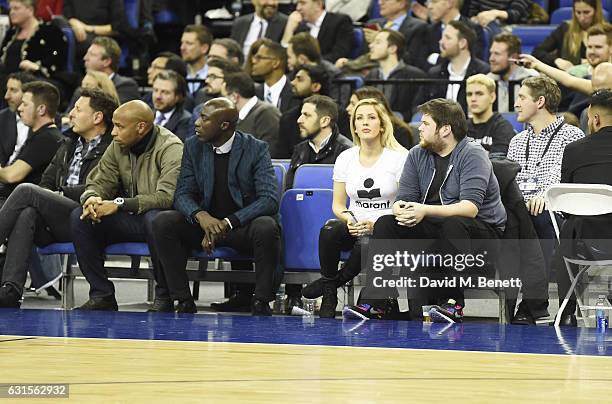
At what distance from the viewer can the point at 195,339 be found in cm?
578

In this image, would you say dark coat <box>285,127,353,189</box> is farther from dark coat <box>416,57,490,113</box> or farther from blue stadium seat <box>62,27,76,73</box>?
blue stadium seat <box>62,27,76,73</box>

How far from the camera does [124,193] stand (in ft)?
25.7

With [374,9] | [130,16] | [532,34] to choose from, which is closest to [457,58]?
[532,34]

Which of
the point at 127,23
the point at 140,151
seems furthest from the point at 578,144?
the point at 127,23

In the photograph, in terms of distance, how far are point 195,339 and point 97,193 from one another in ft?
7.04

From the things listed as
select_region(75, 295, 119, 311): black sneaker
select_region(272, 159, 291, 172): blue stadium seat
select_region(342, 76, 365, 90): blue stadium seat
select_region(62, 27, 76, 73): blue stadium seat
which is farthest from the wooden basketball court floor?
select_region(62, 27, 76, 73): blue stadium seat

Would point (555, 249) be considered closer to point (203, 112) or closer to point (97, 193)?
point (203, 112)

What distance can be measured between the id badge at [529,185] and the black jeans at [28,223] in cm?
282

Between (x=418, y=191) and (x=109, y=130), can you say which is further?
(x=109, y=130)

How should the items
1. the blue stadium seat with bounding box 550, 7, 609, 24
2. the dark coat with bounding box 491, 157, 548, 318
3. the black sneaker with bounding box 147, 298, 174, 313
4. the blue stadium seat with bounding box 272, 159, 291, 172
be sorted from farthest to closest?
the blue stadium seat with bounding box 550, 7, 609, 24
the blue stadium seat with bounding box 272, 159, 291, 172
the black sneaker with bounding box 147, 298, 174, 313
the dark coat with bounding box 491, 157, 548, 318

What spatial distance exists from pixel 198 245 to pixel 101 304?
72 centimetres

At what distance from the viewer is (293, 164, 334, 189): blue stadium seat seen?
7.67 metres

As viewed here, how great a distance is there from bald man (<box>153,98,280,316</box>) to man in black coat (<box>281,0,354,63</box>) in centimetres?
346

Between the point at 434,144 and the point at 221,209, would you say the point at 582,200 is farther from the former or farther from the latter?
the point at 221,209
